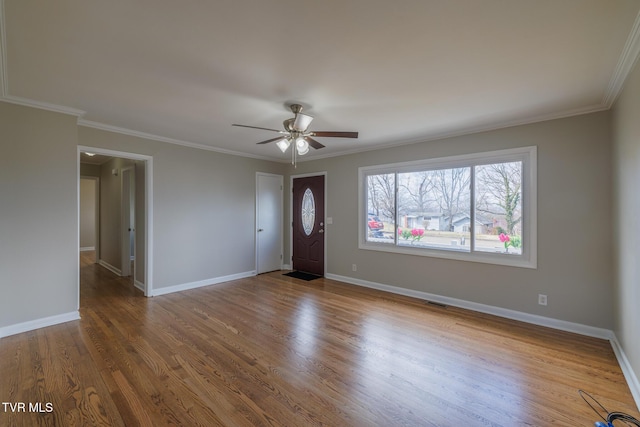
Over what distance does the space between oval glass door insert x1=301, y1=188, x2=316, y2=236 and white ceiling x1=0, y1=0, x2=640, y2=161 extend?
8.70 ft

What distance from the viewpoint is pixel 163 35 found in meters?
1.82

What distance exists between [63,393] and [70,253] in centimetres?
188

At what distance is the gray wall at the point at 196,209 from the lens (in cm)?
436

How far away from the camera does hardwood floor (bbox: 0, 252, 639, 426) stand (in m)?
1.88

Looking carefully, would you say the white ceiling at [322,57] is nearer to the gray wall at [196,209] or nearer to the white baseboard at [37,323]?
the gray wall at [196,209]

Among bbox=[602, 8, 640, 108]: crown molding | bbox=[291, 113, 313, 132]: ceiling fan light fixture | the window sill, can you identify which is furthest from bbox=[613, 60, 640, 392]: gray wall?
bbox=[291, 113, 313, 132]: ceiling fan light fixture

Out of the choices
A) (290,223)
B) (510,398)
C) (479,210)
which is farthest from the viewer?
(290,223)

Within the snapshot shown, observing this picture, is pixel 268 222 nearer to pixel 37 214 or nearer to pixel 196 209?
pixel 196 209

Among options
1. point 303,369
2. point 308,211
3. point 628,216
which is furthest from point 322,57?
point 308,211

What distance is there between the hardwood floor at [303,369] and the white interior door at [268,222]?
2173 mm

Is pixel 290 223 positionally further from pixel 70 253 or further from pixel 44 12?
pixel 44 12

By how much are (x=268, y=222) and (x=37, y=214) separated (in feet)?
11.8

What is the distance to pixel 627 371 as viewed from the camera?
2.29 meters

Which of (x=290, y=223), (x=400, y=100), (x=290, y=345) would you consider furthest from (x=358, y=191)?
(x=290, y=345)
